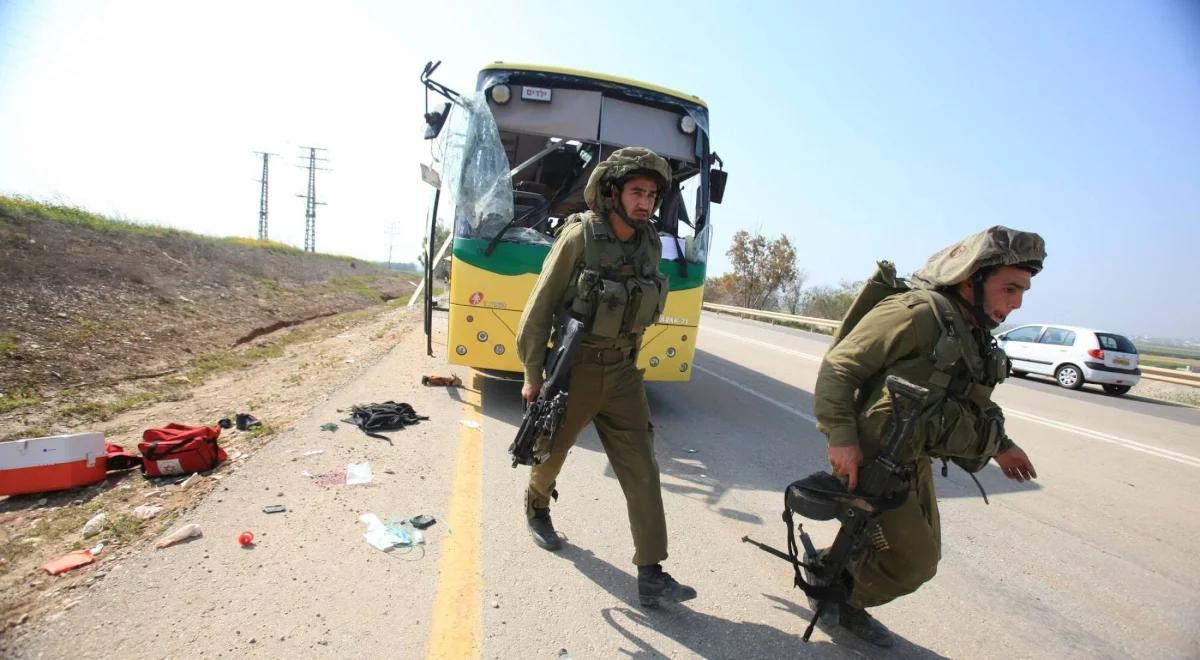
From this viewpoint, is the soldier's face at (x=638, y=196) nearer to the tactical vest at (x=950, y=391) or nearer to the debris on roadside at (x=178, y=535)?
the tactical vest at (x=950, y=391)

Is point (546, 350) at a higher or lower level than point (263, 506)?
higher

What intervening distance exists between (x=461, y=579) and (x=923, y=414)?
2.09 metres

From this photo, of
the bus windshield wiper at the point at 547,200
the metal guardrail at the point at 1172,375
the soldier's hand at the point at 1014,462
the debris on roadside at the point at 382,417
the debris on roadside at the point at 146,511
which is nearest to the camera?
the soldier's hand at the point at 1014,462

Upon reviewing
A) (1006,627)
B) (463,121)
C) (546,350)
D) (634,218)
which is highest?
(463,121)

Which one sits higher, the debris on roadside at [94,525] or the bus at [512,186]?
the bus at [512,186]

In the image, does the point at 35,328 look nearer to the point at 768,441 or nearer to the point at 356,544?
the point at 356,544

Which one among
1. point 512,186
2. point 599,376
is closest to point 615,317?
point 599,376

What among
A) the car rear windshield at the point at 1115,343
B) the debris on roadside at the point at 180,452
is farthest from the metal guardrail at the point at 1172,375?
the debris on roadside at the point at 180,452

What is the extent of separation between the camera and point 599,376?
8.92 ft

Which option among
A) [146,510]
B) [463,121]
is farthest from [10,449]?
[463,121]

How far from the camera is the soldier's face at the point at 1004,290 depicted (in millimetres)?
2139

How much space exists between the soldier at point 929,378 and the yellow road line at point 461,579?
1.60m

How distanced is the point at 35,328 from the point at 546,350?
834cm

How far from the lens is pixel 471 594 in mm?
2504
